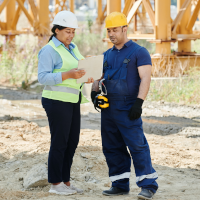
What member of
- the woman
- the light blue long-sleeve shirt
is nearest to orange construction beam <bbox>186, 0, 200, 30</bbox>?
the woman

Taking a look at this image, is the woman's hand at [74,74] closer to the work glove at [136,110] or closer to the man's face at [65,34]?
the man's face at [65,34]

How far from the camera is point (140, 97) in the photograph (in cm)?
304

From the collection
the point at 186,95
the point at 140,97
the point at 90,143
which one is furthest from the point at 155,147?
the point at 186,95

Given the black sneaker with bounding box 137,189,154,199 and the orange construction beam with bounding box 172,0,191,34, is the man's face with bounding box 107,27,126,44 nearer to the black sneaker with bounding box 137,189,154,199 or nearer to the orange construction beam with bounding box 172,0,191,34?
the black sneaker with bounding box 137,189,154,199

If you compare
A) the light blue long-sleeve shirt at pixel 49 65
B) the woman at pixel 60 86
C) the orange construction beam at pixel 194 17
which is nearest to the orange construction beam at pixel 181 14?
the orange construction beam at pixel 194 17

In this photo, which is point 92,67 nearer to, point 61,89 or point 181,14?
point 61,89

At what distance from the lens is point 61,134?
3074 mm

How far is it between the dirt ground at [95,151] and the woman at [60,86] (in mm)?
394

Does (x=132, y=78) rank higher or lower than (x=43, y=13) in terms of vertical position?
lower

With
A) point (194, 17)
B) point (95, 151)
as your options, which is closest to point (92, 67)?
point (95, 151)

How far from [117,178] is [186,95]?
5060mm

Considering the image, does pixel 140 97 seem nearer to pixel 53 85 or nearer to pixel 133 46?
pixel 133 46

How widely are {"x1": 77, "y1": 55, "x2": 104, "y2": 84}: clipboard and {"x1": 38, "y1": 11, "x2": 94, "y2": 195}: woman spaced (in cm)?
5

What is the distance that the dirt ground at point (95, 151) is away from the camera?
355cm
